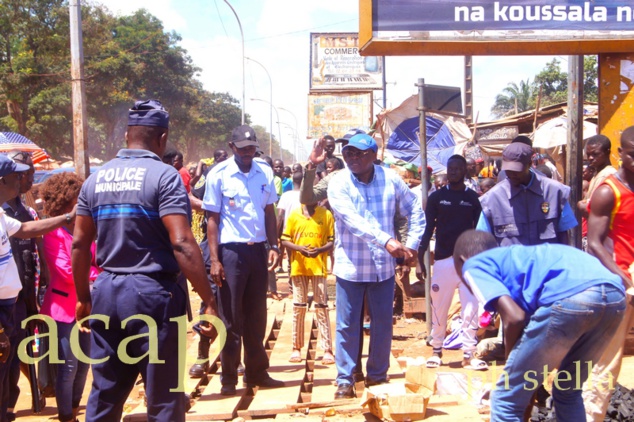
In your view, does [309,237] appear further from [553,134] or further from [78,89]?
[553,134]

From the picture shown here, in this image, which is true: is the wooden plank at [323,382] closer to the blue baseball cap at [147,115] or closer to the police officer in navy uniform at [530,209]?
the police officer in navy uniform at [530,209]

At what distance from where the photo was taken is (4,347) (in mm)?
4539

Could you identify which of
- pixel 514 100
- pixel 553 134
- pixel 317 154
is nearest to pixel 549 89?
pixel 514 100

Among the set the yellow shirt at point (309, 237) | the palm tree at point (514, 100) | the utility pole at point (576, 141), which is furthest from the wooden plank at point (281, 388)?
the palm tree at point (514, 100)

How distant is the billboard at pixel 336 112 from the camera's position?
32.2 metres

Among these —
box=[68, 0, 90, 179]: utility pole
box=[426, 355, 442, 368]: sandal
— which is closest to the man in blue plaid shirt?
box=[426, 355, 442, 368]: sandal

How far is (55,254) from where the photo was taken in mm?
5578

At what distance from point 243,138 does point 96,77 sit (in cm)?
3611

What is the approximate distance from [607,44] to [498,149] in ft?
55.9

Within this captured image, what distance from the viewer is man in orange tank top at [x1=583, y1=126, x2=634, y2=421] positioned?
4.49 m

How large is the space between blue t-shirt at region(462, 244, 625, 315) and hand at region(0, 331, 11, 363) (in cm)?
285

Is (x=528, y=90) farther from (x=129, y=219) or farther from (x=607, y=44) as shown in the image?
(x=129, y=219)

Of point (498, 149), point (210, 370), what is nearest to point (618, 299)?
point (210, 370)

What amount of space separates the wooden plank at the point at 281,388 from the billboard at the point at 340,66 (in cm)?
2738
